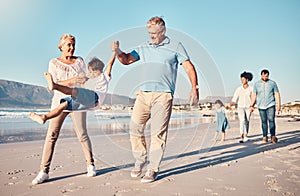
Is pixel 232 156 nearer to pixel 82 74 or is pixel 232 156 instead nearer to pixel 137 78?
pixel 137 78

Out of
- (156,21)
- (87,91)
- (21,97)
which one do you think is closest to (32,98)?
(21,97)

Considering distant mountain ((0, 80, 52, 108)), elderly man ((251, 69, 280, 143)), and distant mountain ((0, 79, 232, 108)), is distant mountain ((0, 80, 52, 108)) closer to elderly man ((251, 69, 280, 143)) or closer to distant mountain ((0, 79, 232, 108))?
distant mountain ((0, 79, 232, 108))

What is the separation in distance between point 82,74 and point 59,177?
1.35 m

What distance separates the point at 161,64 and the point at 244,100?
16.5 feet

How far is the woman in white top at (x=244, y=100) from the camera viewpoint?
7.87 meters

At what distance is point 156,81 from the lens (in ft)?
11.8

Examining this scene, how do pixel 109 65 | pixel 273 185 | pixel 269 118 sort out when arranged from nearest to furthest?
pixel 273 185 < pixel 109 65 < pixel 269 118

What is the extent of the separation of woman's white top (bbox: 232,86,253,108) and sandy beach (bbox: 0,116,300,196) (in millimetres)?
2230

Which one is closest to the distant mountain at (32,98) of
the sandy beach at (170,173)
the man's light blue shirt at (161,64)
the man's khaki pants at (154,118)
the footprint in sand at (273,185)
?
the man's khaki pants at (154,118)

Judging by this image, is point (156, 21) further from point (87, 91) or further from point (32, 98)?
point (32, 98)

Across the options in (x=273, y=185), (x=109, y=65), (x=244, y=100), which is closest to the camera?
(x=273, y=185)

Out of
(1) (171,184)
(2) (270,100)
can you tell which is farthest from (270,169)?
(2) (270,100)

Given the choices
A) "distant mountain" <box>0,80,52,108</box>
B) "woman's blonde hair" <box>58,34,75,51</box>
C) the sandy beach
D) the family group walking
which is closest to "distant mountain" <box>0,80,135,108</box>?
"distant mountain" <box>0,80,52,108</box>

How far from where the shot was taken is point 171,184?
10.8 feet
